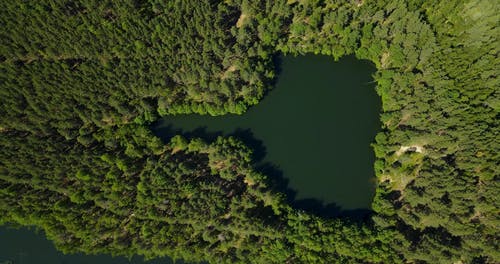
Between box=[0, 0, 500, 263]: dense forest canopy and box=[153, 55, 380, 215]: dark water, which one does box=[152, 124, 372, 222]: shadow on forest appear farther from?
box=[0, 0, 500, 263]: dense forest canopy

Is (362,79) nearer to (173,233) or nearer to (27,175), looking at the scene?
(173,233)

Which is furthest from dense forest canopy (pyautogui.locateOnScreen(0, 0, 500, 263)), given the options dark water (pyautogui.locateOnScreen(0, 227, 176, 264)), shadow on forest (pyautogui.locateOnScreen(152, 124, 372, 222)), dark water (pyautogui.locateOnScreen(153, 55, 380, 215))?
dark water (pyautogui.locateOnScreen(0, 227, 176, 264))

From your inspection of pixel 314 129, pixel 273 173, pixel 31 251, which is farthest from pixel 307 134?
pixel 31 251

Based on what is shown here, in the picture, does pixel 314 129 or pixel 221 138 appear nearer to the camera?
pixel 221 138

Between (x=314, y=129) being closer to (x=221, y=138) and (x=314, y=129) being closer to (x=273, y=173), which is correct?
(x=273, y=173)

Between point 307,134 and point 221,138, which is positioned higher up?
point 307,134

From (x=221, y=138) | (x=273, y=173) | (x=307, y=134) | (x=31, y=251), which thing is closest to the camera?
(x=221, y=138)
